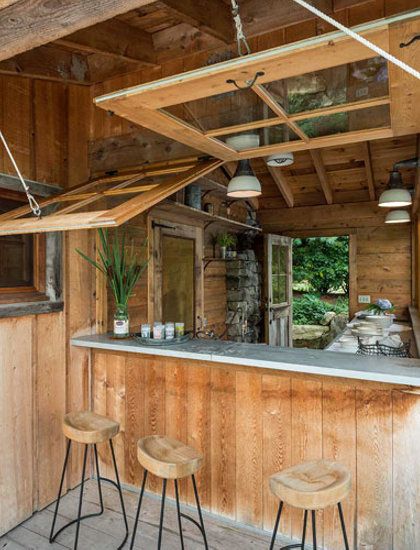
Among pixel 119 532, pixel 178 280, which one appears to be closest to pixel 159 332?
pixel 119 532

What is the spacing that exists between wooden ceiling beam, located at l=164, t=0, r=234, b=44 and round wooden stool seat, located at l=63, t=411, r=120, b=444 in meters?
2.07

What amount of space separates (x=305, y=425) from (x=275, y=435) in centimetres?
19

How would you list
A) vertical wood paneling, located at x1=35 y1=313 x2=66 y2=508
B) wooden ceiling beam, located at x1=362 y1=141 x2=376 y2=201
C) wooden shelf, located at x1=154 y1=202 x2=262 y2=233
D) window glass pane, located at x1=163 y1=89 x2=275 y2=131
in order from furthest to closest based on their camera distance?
1. wooden ceiling beam, located at x1=362 y1=141 x2=376 y2=201
2. wooden shelf, located at x1=154 y1=202 x2=262 y2=233
3. vertical wood paneling, located at x1=35 y1=313 x2=66 y2=508
4. window glass pane, located at x1=163 y1=89 x2=275 y2=131

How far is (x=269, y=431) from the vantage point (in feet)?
7.48

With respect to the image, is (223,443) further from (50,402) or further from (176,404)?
(50,402)

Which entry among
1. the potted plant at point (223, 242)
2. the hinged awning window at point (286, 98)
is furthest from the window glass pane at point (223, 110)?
the potted plant at point (223, 242)

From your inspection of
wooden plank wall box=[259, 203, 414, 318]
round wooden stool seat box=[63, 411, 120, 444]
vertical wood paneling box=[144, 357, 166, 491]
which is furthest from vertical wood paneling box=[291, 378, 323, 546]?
wooden plank wall box=[259, 203, 414, 318]

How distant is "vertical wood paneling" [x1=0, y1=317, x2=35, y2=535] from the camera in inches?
92.5

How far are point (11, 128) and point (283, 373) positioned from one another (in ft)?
6.90

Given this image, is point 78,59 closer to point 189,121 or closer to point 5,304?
point 189,121

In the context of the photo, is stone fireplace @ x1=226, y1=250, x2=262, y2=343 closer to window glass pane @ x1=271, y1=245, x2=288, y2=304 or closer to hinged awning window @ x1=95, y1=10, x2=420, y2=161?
window glass pane @ x1=271, y1=245, x2=288, y2=304

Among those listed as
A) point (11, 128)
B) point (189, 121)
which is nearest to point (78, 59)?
point (11, 128)

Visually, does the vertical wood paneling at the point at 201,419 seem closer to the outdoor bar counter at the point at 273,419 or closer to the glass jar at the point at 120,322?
the outdoor bar counter at the point at 273,419

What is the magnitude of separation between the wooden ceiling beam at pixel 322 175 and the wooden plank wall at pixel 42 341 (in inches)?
115
